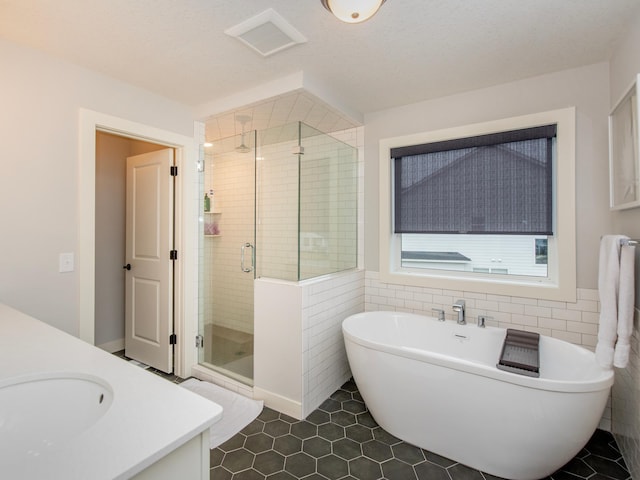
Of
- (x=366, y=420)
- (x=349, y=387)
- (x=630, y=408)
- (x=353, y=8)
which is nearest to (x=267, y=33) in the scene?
(x=353, y=8)

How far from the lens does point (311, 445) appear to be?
2.09 m

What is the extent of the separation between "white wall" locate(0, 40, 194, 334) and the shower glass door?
99cm

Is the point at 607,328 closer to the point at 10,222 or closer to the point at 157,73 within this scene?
the point at 157,73

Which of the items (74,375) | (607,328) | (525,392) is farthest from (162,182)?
(607,328)

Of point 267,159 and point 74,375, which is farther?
point 267,159

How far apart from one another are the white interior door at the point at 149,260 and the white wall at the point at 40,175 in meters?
0.80

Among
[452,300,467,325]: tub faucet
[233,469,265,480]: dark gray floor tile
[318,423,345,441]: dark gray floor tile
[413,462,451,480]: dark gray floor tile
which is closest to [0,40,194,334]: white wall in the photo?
[233,469,265,480]: dark gray floor tile

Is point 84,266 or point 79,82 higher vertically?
point 79,82

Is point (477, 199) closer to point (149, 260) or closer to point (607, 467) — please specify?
point (607, 467)

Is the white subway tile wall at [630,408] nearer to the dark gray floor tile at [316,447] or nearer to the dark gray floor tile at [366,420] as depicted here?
the dark gray floor tile at [366,420]

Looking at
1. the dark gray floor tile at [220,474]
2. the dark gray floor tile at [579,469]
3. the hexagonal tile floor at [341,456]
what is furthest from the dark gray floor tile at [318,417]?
the dark gray floor tile at [579,469]

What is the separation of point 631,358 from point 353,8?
7.74ft

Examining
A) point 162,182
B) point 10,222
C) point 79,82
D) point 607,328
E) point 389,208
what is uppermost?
point 79,82

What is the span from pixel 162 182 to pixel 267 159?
1.09 metres
